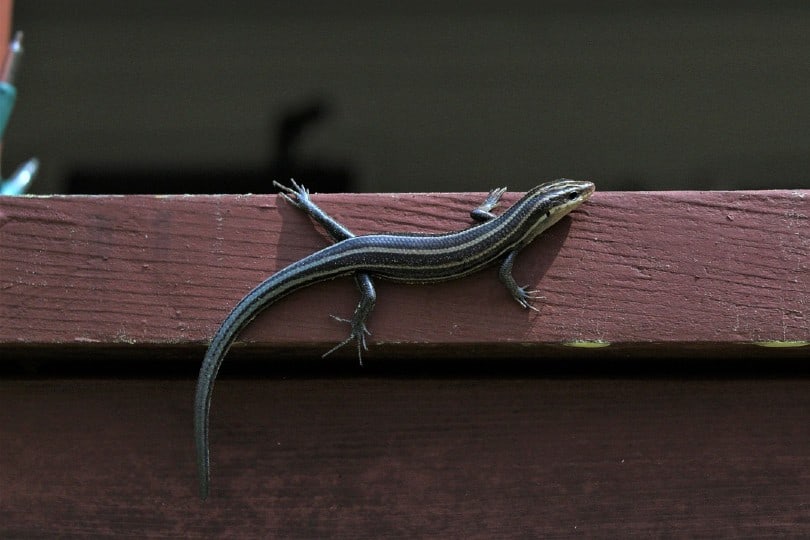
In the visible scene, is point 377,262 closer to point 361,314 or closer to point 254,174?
point 361,314

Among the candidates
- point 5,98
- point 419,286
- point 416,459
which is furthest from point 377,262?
point 5,98

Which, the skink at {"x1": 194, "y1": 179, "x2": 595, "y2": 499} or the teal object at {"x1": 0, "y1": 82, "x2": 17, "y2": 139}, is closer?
the skink at {"x1": 194, "y1": 179, "x2": 595, "y2": 499}

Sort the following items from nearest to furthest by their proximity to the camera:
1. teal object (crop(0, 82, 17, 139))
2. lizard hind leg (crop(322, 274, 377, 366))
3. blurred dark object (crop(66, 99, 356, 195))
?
lizard hind leg (crop(322, 274, 377, 366)), teal object (crop(0, 82, 17, 139)), blurred dark object (crop(66, 99, 356, 195))

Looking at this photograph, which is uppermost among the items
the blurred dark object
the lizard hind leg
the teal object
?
the teal object

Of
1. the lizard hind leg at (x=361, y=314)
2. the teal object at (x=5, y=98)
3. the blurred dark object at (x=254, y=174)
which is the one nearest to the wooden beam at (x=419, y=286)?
the lizard hind leg at (x=361, y=314)

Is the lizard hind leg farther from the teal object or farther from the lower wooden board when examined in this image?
the teal object

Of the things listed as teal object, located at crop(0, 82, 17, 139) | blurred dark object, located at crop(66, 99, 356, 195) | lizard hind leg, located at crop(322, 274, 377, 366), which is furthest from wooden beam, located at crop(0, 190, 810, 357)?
blurred dark object, located at crop(66, 99, 356, 195)

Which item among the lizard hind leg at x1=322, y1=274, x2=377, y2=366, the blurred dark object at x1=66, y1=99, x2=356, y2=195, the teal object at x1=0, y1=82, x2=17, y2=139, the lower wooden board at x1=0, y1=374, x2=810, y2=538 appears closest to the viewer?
the lizard hind leg at x1=322, y1=274, x2=377, y2=366

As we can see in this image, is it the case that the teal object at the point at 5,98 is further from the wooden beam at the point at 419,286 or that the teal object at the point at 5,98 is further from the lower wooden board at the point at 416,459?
the lower wooden board at the point at 416,459
